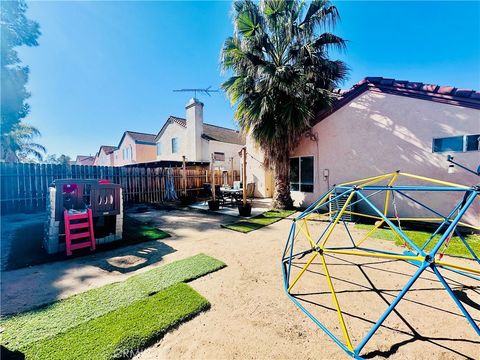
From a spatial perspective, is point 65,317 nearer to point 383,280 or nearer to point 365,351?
point 365,351

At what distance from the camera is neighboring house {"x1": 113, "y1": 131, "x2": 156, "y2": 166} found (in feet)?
77.6

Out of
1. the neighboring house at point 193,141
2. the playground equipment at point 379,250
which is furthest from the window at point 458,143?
the neighboring house at point 193,141

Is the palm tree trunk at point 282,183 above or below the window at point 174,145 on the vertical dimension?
below

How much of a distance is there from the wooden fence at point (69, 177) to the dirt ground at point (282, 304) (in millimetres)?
7931

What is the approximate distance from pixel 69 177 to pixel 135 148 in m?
14.7

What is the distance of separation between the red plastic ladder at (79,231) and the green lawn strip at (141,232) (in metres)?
0.97

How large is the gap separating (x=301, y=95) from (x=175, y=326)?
28.6 feet

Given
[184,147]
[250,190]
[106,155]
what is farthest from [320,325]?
[106,155]

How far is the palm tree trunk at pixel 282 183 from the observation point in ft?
30.1

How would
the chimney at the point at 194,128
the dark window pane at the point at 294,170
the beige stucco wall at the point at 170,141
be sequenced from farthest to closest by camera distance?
the beige stucco wall at the point at 170,141
the chimney at the point at 194,128
the dark window pane at the point at 294,170

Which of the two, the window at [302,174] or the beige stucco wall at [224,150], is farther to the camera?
the beige stucco wall at [224,150]

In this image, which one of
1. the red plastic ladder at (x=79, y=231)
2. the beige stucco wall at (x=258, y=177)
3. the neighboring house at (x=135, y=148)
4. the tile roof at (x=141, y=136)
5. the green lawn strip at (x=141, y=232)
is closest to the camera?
the red plastic ladder at (x=79, y=231)

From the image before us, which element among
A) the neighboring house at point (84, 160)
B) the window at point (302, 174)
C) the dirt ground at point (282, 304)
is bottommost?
the dirt ground at point (282, 304)

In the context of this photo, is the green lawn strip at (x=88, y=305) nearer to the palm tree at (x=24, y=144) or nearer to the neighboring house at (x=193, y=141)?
the neighboring house at (x=193, y=141)
